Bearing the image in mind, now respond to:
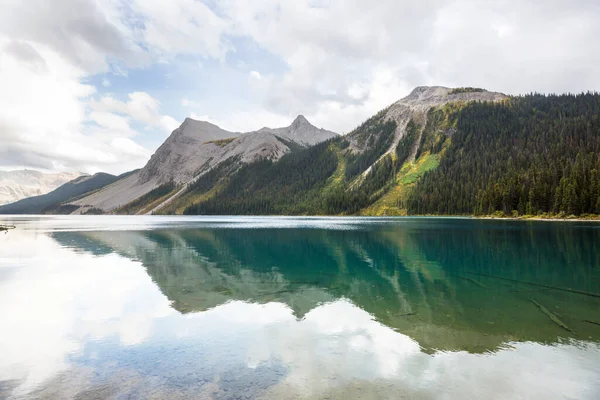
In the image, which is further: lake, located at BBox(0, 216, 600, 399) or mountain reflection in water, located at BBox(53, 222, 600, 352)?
mountain reflection in water, located at BBox(53, 222, 600, 352)

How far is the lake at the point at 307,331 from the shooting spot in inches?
467

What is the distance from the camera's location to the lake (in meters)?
11.9

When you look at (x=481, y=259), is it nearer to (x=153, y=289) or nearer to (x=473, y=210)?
(x=153, y=289)

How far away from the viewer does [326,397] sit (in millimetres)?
10914

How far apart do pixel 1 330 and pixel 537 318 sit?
30084 millimetres

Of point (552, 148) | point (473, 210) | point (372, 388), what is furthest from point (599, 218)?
point (372, 388)

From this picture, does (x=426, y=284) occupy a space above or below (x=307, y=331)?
below

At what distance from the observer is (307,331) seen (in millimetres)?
17859

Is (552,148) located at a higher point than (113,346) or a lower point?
higher

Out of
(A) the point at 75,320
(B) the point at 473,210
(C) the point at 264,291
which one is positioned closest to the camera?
(A) the point at 75,320

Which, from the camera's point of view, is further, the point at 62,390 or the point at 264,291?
the point at 264,291

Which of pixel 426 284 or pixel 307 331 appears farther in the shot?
pixel 426 284

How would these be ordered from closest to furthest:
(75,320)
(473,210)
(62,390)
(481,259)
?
1. (62,390)
2. (75,320)
3. (481,259)
4. (473,210)

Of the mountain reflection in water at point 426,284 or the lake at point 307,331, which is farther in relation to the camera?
the mountain reflection in water at point 426,284
